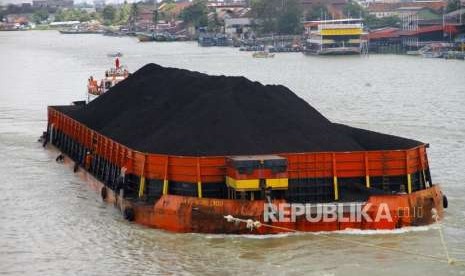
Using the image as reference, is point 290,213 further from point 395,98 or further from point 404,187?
point 395,98

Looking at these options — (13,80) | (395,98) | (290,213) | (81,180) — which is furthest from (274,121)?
(13,80)

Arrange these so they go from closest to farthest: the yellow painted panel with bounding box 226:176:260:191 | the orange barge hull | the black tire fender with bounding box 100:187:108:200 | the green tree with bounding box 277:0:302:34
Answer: the yellow painted panel with bounding box 226:176:260:191 → the orange barge hull → the black tire fender with bounding box 100:187:108:200 → the green tree with bounding box 277:0:302:34

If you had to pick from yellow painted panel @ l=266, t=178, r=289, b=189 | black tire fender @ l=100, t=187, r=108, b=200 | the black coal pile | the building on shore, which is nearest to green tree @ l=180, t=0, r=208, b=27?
the building on shore

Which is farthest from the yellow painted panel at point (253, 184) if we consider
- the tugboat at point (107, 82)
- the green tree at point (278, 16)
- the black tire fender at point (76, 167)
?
the green tree at point (278, 16)

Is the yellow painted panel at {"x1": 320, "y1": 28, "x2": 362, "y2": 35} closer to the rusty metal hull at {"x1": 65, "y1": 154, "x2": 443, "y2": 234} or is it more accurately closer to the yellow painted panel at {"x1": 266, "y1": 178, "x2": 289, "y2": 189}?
the rusty metal hull at {"x1": 65, "y1": 154, "x2": 443, "y2": 234}

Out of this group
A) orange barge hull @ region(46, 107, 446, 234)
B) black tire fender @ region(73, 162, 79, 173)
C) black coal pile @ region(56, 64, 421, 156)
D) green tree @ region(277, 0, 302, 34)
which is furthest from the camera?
green tree @ region(277, 0, 302, 34)

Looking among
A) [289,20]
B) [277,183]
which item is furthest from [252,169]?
[289,20]

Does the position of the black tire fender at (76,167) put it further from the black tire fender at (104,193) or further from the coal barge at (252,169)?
the black tire fender at (104,193)
